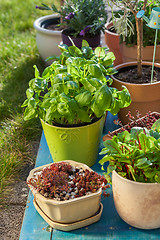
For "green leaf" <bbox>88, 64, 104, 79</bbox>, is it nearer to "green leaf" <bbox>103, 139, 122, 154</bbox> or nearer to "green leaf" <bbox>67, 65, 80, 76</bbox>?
"green leaf" <bbox>67, 65, 80, 76</bbox>

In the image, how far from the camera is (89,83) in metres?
1.73

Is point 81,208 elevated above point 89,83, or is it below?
below

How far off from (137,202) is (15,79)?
2.09 meters

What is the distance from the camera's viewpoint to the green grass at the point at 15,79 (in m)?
2.21

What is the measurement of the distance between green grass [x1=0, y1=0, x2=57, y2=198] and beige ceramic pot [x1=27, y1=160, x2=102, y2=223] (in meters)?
0.52

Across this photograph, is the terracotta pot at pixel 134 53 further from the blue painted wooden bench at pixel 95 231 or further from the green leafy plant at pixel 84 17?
the blue painted wooden bench at pixel 95 231

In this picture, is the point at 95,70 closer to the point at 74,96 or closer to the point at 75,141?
the point at 74,96

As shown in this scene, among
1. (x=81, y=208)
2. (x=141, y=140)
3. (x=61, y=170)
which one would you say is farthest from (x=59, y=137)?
(x=141, y=140)

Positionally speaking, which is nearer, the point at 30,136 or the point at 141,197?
the point at 141,197

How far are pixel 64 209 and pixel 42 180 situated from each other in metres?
0.17

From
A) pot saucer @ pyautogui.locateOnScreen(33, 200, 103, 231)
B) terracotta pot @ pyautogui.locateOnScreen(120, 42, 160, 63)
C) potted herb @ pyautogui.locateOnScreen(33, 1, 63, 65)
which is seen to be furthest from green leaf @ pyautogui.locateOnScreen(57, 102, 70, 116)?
potted herb @ pyautogui.locateOnScreen(33, 1, 63, 65)

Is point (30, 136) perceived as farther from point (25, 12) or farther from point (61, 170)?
point (25, 12)

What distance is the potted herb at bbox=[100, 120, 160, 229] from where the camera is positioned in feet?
4.67

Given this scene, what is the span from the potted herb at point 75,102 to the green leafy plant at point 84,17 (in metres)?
0.61
